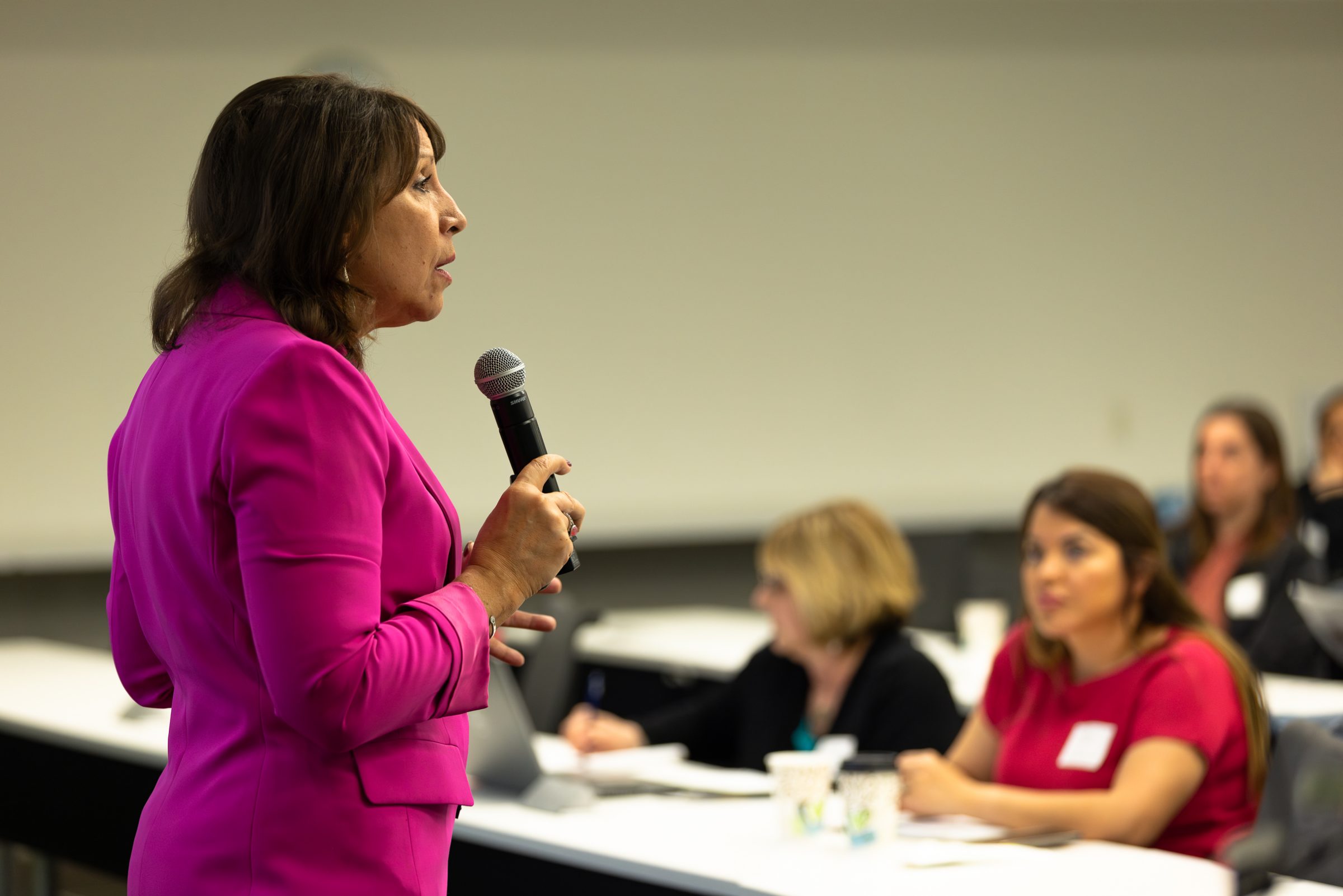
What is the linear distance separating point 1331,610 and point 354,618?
2.73 metres

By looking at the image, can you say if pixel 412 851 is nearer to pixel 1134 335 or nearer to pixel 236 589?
pixel 236 589

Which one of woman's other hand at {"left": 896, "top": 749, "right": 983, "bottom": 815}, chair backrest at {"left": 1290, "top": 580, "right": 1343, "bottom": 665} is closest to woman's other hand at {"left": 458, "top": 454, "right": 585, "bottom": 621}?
woman's other hand at {"left": 896, "top": 749, "right": 983, "bottom": 815}

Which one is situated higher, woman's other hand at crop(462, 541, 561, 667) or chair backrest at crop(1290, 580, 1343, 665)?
woman's other hand at crop(462, 541, 561, 667)

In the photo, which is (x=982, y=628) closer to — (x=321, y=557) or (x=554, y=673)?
(x=554, y=673)

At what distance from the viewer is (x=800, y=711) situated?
324 cm

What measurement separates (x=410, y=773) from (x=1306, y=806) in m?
1.14

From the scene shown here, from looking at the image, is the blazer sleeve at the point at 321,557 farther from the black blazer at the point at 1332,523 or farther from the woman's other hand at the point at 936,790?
the black blazer at the point at 1332,523

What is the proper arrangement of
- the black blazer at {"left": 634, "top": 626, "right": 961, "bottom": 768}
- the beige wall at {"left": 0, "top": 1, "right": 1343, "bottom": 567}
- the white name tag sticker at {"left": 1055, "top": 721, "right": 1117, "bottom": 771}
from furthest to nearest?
the beige wall at {"left": 0, "top": 1, "right": 1343, "bottom": 567} → the black blazer at {"left": 634, "top": 626, "right": 961, "bottom": 768} → the white name tag sticker at {"left": 1055, "top": 721, "right": 1117, "bottom": 771}

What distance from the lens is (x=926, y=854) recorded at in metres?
2.07

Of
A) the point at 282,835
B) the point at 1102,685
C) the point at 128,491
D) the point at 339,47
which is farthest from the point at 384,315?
the point at 339,47

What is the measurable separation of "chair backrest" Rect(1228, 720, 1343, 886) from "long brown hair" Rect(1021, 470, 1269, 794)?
64 cm

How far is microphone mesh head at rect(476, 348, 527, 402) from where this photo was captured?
4.62ft

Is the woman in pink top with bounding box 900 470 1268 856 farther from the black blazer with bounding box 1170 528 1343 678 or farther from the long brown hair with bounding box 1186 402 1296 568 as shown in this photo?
the long brown hair with bounding box 1186 402 1296 568

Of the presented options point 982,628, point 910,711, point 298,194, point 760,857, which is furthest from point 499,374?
point 982,628
